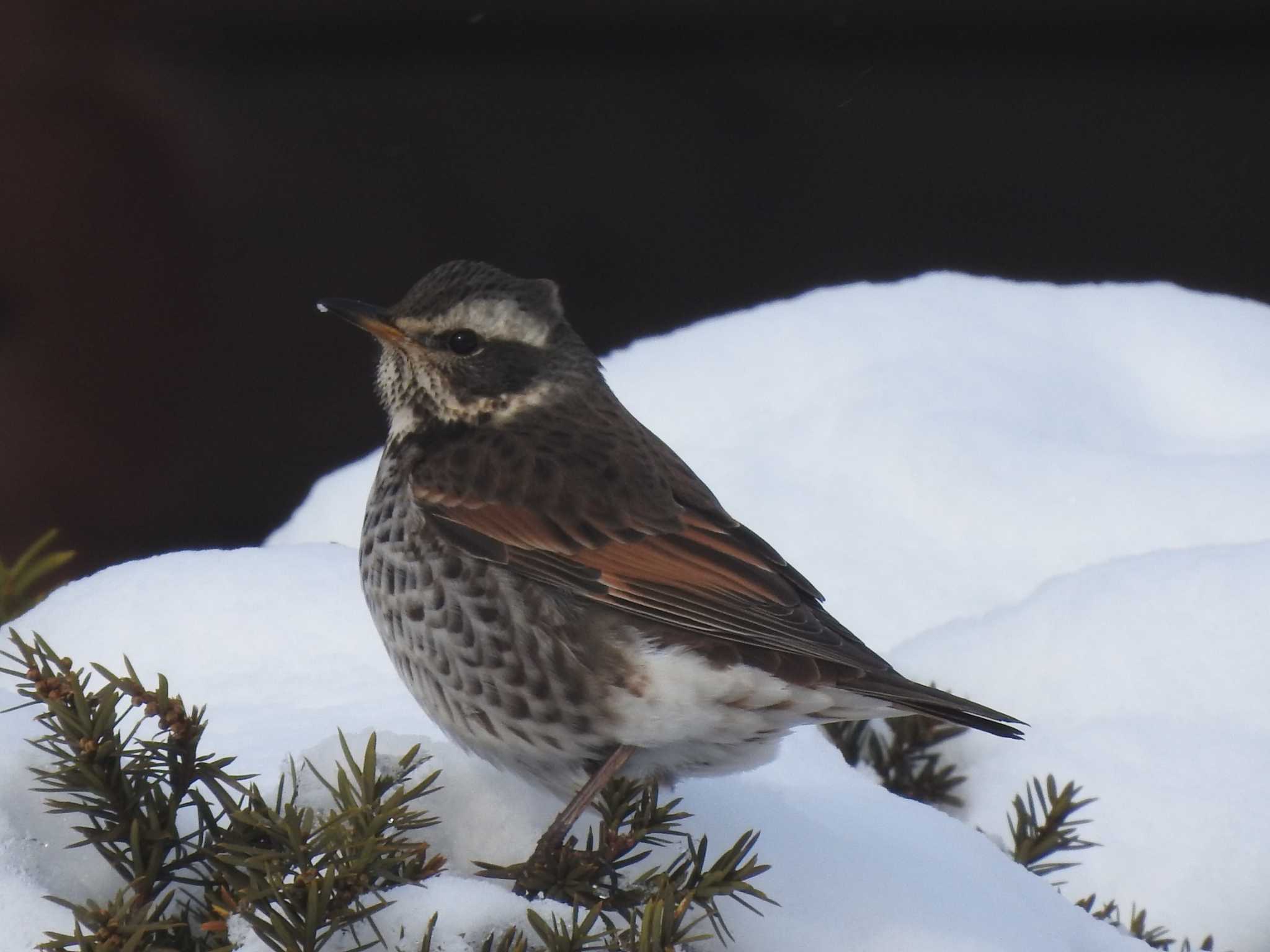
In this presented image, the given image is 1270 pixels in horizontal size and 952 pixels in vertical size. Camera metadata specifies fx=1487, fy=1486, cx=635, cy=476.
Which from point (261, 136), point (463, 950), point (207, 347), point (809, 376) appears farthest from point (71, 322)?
point (463, 950)

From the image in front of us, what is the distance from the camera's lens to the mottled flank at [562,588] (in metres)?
2.16

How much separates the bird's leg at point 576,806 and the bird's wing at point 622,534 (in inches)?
8.2

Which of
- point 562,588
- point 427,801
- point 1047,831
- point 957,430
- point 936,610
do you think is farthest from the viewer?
point 957,430

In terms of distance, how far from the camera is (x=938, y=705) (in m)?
2.05

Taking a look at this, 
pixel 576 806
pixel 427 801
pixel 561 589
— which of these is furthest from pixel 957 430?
pixel 427 801

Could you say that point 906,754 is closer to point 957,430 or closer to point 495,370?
point 495,370

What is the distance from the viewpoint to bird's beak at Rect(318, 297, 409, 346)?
100 inches

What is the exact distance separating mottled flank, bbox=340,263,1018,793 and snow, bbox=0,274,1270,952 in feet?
0.42

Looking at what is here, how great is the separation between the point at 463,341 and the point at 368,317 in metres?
0.17

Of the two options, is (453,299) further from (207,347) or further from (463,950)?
(207,347)

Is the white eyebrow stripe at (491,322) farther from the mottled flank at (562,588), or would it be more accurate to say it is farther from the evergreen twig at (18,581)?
the evergreen twig at (18,581)

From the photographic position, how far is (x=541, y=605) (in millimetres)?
2281

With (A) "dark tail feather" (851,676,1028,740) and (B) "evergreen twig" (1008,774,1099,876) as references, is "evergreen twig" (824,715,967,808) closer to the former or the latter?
(B) "evergreen twig" (1008,774,1099,876)

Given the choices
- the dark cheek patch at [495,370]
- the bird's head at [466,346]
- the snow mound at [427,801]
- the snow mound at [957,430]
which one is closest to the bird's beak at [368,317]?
the bird's head at [466,346]
